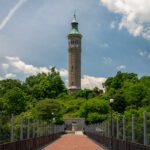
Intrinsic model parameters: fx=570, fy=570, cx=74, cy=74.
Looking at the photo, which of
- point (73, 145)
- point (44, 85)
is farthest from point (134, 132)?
point (44, 85)

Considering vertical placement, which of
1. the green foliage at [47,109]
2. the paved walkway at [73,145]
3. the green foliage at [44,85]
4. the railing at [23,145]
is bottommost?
the paved walkway at [73,145]

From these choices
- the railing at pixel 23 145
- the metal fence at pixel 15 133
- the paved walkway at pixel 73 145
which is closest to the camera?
the metal fence at pixel 15 133

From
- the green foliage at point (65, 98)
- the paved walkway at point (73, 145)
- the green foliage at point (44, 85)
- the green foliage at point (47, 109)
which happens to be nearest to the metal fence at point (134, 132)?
the paved walkway at point (73, 145)

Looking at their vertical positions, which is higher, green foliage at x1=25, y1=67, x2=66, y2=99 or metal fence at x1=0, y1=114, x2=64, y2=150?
green foliage at x1=25, y1=67, x2=66, y2=99

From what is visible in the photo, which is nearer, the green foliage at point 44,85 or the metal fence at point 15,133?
the metal fence at point 15,133

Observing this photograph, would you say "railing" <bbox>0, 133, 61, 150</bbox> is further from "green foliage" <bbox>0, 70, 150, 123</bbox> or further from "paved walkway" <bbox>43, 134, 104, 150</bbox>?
"green foliage" <bbox>0, 70, 150, 123</bbox>

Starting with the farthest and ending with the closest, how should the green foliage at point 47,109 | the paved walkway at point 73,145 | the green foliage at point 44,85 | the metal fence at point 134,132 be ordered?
1. the green foliage at point 44,85
2. the green foliage at point 47,109
3. the paved walkway at point 73,145
4. the metal fence at point 134,132

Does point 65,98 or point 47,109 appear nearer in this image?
point 47,109

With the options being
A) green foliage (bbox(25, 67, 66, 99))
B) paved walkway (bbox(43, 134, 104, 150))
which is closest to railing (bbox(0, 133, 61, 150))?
paved walkway (bbox(43, 134, 104, 150))

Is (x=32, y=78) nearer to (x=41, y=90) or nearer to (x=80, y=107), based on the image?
(x=41, y=90)

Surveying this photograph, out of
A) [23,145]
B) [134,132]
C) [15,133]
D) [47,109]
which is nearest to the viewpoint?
[134,132]

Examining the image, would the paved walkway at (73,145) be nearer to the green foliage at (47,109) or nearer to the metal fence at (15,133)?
the metal fence at (15,133)

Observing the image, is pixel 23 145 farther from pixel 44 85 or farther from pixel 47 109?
pixel 44 85

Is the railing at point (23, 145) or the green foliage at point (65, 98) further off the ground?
the green foliage at point (65, 98)
